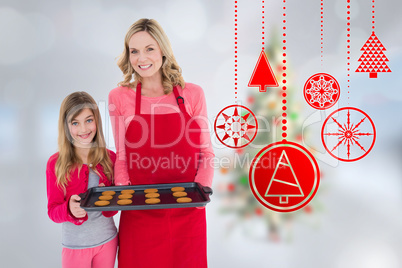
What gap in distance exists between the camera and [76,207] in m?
1.37

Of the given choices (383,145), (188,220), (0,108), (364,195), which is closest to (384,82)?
(383,145)

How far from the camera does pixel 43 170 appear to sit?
1.97 m

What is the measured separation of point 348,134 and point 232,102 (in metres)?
0.70

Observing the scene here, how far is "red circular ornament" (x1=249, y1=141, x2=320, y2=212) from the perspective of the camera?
2152 mm

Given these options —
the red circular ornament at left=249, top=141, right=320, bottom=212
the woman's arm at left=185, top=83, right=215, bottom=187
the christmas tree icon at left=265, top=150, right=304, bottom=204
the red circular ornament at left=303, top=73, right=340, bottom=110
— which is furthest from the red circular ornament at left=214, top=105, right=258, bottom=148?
the woman's arm at left=185, top=83, right=215, bottom=187

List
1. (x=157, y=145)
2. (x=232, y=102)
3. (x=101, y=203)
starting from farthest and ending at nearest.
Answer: (x=232, y=102) < (x=157, y=145) < (x=101, y=203)

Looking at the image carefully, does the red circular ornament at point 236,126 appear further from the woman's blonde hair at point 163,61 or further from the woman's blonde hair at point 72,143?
the woman's blonde hair at point 72,143

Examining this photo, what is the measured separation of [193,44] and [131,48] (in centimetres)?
53

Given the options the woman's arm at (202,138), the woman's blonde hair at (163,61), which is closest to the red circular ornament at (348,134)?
the woman's arm at (202,138)

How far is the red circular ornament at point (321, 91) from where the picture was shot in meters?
2.14

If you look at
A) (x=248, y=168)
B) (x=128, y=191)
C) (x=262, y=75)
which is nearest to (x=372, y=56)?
(x=262, y=75)

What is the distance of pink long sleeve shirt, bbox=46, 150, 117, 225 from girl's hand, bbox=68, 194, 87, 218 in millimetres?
22

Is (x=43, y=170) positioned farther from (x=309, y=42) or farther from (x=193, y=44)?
(x=309, y=42)

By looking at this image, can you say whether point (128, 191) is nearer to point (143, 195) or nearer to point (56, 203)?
point (143, 195)
